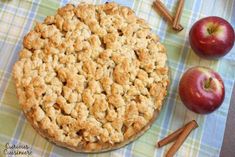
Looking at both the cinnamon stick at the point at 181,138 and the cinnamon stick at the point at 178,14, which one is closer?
the cinnamon stick at the point at 181,138

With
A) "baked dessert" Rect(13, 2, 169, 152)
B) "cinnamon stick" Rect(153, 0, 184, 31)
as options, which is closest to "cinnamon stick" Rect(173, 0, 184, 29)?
"cinnamon stick" Rect(153, 0, 184, 31)

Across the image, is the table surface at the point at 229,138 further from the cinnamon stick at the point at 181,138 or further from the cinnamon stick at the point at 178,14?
the cinnamon stick at the point at 178,14

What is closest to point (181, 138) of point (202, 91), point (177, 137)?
point (177, 137)

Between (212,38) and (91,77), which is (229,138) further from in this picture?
(91,77)

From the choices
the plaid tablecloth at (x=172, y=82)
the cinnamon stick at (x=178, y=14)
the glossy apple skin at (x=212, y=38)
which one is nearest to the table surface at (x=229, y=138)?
the plaid tablecloth at (x=172, y=82)

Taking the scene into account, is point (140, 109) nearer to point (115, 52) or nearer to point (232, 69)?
point (115, 52)

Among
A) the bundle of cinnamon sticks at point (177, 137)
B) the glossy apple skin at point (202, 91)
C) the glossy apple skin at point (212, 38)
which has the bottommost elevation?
the bundle of cinnamon sticks at point (177, 137)

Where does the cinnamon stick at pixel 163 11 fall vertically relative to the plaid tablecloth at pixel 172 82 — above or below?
above

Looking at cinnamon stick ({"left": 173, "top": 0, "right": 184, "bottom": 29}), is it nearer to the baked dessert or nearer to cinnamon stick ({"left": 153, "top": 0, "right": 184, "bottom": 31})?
cinnamon stick ({"left": 153, "top": 0, "right": 184, "bottom": 31})
